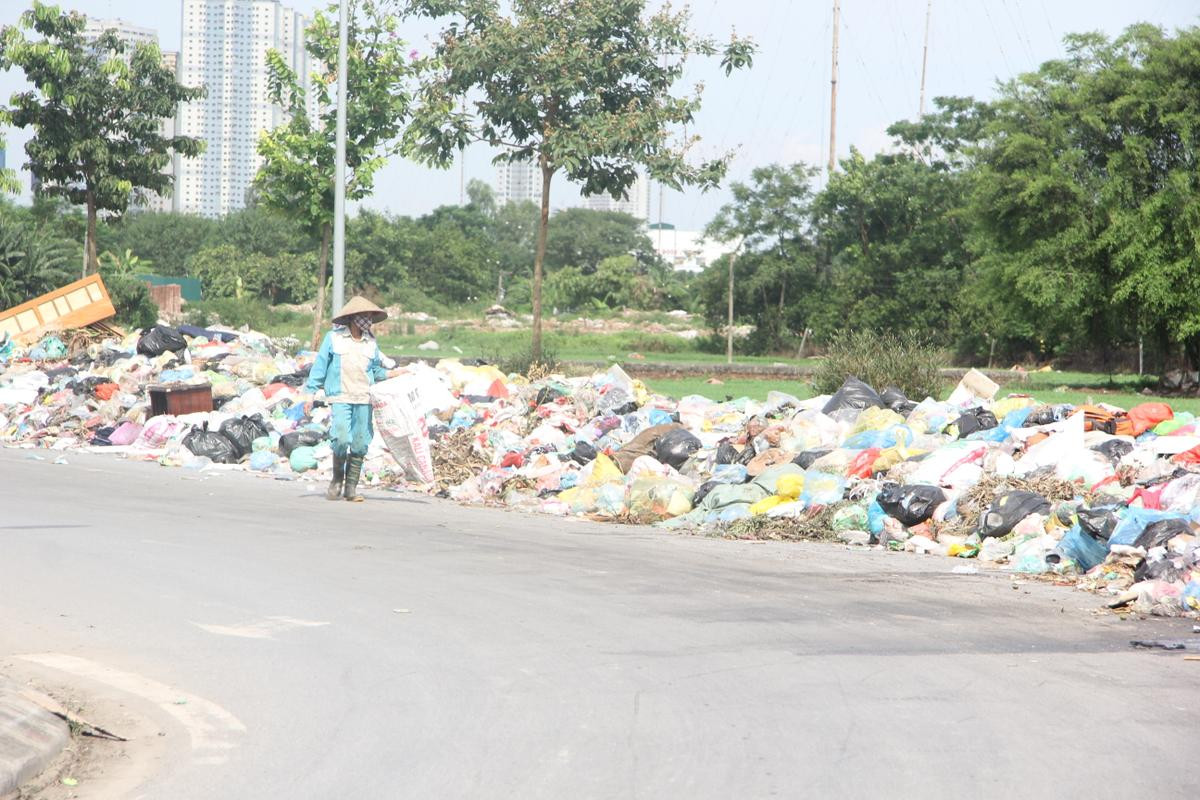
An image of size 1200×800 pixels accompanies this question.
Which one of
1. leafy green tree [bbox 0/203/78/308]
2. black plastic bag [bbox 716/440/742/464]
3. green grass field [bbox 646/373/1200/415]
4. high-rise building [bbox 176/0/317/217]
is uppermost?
high-rise building [bbox 176/0/317/217]

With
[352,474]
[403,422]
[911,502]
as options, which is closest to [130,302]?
[352,474]

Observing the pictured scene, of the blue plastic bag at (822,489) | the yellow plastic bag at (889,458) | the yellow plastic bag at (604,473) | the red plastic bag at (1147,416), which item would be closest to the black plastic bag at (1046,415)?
the red plastic bag at (1147,416)

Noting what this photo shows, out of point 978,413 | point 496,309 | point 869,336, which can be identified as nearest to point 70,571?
point 978,413

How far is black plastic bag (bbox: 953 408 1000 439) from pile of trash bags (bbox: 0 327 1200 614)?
0.03m

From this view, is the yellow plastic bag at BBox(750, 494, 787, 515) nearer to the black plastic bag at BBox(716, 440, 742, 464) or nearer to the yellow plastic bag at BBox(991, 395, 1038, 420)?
the black plastic bag at BBox(716, 440, 742, 464)

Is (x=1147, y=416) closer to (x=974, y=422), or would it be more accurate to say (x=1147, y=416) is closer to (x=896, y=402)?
(x=974, y=422)

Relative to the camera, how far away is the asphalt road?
15.0 feet

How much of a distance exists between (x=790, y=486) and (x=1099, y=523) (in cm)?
326

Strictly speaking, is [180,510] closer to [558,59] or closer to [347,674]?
[347,674]

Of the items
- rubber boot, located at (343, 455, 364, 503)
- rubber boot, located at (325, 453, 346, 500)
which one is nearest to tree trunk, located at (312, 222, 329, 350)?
rubber boot, located at (325, 453, 346, 500)

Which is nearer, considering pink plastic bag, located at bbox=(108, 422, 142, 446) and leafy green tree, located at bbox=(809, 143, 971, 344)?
pink plastic bag, located at bbox=(108, 422, 142, 446)

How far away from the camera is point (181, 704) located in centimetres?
543

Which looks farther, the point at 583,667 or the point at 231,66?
the point at 231,66

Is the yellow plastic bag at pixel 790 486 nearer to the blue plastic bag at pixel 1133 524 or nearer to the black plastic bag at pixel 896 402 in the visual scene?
the blue plastic bag at pixel 1133 524
